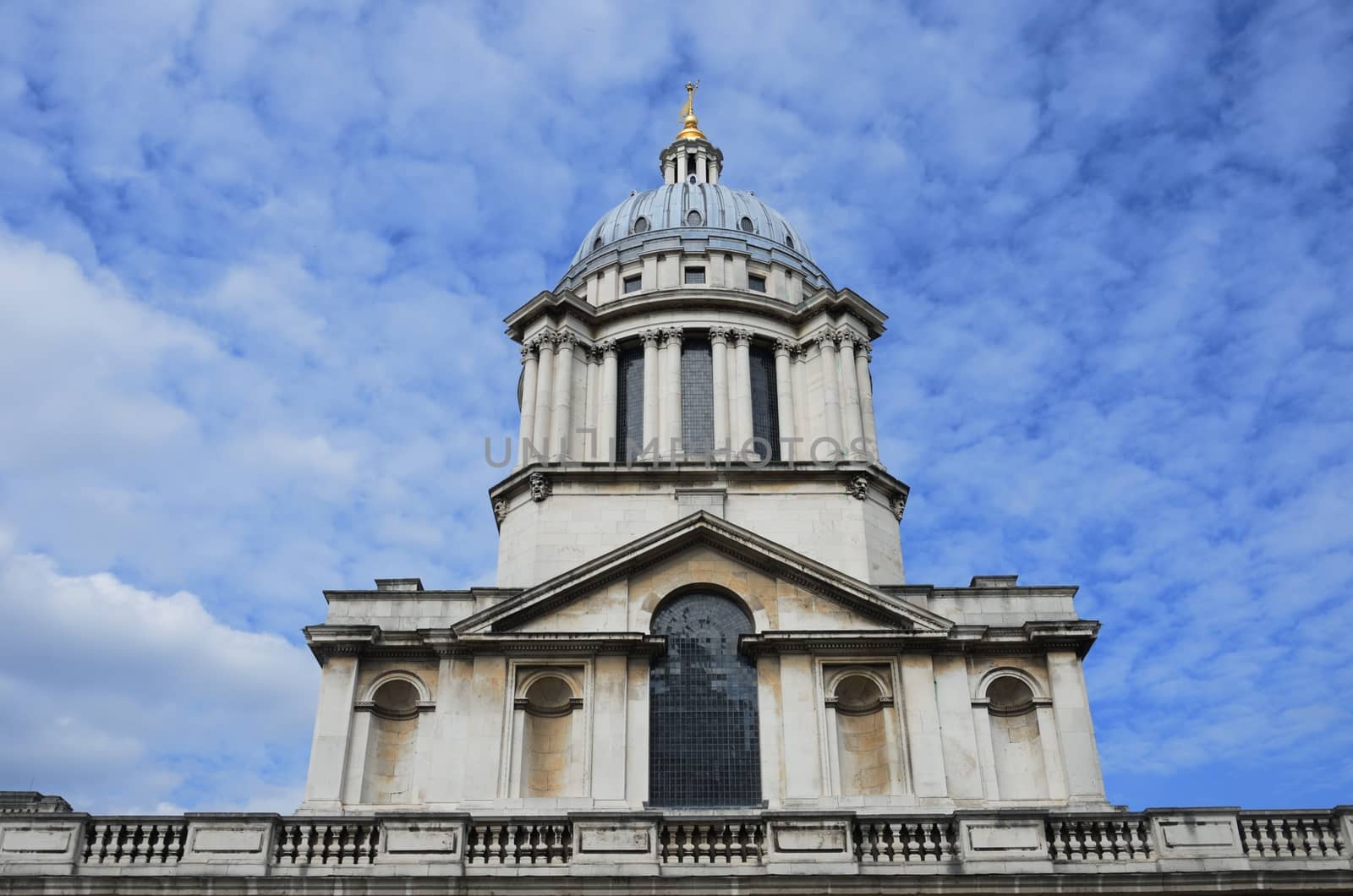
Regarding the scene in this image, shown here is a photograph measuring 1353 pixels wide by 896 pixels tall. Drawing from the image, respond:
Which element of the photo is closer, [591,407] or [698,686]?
[698,686]

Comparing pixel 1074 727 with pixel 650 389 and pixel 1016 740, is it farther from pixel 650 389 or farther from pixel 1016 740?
pixel 650 389

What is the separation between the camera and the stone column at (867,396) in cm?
3569

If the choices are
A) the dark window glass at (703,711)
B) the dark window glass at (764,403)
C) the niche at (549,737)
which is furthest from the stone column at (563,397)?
the niche at (549,737)

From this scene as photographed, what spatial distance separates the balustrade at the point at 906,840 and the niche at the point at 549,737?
27.1 ft

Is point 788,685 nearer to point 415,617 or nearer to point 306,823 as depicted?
point 415,617

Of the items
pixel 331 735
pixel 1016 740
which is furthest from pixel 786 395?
pixel 331 735

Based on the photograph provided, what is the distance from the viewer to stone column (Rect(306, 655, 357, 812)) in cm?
2675

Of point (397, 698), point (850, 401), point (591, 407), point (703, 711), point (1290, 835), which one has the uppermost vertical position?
point (591, 407)

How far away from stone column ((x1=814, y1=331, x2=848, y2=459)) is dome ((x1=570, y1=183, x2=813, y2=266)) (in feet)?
21.9

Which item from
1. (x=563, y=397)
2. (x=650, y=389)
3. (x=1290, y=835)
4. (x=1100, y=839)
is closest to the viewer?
(x=1100, y=839)

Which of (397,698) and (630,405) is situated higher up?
(630,405)

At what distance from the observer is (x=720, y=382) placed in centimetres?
3662

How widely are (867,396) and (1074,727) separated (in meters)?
12.7

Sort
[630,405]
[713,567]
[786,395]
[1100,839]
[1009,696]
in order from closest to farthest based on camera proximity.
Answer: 1. [1100,839]
2. [1009,696]
3. [713,567]
4. [786,395]
5. [630,405]
